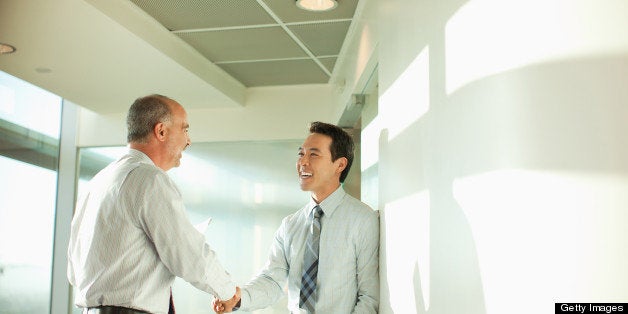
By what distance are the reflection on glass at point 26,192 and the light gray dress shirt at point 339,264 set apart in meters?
3.21

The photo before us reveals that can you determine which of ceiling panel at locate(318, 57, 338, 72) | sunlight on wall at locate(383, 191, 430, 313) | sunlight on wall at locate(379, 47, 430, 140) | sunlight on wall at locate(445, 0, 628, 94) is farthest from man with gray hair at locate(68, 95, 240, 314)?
ceiling panel at locate(318, 57, 338, 72)

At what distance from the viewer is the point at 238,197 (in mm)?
5668

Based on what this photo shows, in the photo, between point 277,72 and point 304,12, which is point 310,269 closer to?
point 304,12

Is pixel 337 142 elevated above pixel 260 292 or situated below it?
above

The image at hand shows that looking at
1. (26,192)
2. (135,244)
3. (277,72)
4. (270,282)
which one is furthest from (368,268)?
(26,192)

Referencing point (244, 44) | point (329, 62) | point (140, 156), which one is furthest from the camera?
point (329, 62)

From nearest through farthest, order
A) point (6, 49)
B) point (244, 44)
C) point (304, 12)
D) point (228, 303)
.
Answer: point (228, 303) → point (304, 12) → point (6, 49) → point (244, 44)

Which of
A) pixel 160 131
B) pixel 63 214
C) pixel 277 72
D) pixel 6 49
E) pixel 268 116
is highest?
pixel 277 72

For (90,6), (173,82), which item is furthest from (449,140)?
(173,82)

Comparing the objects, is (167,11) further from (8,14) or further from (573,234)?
(573,234)

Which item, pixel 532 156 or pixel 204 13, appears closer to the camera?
pixel 532 156

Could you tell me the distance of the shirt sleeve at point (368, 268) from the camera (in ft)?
9.21

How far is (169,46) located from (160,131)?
190 centimetres

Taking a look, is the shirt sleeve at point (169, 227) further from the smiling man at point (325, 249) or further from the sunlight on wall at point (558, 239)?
the sunlight on wall at point (558, 239)
